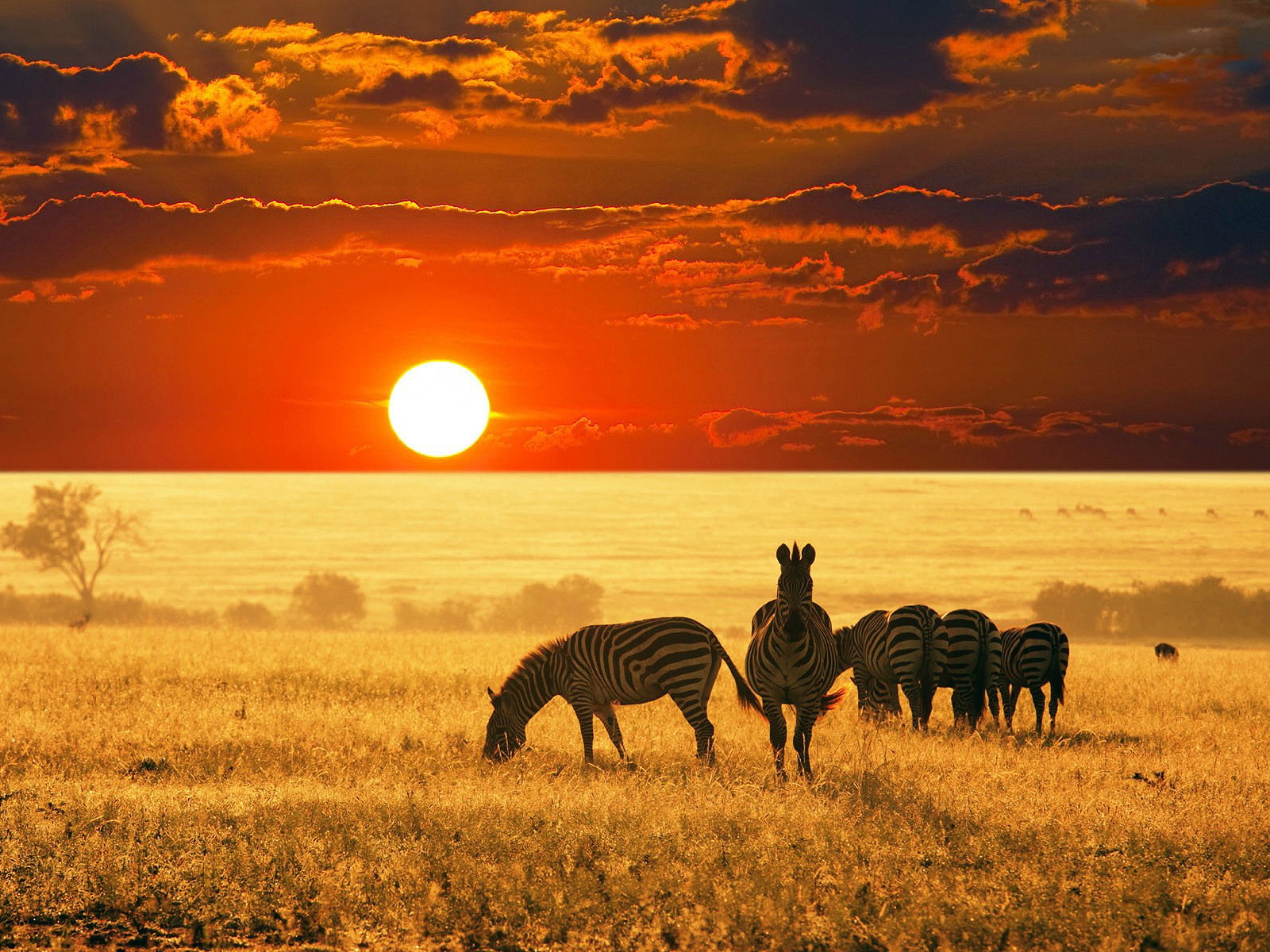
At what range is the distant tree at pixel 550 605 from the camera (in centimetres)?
8650

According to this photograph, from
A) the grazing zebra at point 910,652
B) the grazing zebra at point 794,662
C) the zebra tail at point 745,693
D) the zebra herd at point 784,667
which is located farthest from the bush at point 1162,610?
the grazing zebra at point 794,662

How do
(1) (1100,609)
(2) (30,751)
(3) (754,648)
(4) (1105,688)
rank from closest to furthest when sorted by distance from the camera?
(3) (754,648) → (2) (30,751) → (4) (1105,688) → (1) (1100,609)

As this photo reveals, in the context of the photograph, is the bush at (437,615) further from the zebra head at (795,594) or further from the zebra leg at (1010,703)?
the zebra head at (795,594)

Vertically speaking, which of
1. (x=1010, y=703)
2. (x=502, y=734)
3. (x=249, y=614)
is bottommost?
(x=249, y=614)

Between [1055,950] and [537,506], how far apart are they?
138 meters

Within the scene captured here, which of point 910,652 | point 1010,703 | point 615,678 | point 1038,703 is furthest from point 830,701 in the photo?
point 1010,703

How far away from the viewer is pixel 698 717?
14.8 meters

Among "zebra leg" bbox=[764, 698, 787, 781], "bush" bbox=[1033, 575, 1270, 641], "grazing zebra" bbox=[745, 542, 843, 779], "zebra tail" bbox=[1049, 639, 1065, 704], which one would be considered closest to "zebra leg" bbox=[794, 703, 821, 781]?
"grazing zebra" bbox=[745, 542, 843, 779]

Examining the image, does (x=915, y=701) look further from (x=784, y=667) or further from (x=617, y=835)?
(x=617, y=835)

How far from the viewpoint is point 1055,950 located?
8.80 metres

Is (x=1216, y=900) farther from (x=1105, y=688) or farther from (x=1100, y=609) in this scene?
(x=1100, y=609)

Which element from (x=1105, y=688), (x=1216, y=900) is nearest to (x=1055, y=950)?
(x=1216, y=900)

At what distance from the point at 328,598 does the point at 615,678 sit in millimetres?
78899

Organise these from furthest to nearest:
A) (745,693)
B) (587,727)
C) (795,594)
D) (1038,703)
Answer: (1038,703)
(587,727)
(745,693)
(795,594)
